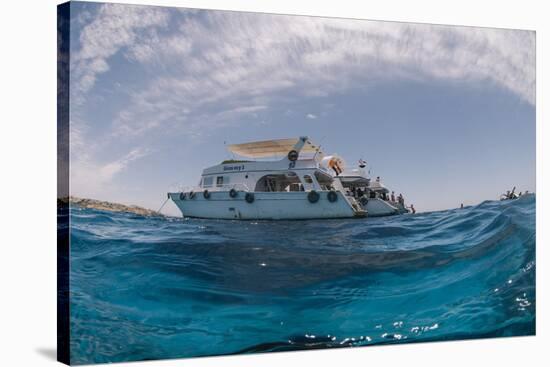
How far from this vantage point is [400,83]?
1012cm

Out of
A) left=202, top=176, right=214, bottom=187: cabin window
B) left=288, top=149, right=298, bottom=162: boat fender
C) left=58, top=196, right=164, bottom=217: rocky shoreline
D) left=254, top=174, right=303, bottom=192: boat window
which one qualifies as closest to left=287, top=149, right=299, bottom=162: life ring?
left=288, top=149, right=298, bottom=162: boat fender

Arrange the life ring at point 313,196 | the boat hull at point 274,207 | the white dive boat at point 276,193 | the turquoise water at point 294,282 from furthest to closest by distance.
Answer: the life ring at point 313,196, the boat hull at point 274,207, the white dive boat at point 276,193, the turquoise water at point 294,282

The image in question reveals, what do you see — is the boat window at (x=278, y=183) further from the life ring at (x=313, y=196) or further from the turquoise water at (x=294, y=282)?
the turquoise water at (x=294, y=282)

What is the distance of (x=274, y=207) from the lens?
407 inches

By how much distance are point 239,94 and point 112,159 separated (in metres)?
1.90

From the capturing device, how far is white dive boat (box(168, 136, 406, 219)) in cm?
969

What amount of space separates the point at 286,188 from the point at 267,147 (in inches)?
39.8

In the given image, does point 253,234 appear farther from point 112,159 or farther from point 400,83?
point 400,83

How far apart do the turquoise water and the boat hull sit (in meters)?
0.23

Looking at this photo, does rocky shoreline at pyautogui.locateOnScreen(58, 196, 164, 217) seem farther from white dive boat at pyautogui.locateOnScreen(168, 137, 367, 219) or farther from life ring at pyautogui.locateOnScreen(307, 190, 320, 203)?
life ring at pyautogui.locateOnScreen(307, 190, 320, 203)

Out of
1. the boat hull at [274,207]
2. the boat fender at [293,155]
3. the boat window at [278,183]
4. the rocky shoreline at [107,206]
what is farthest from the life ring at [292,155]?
the rocky shoreline at [107,206]

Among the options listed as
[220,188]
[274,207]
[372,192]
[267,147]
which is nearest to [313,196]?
[274,207]

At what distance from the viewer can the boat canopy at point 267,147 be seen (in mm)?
9523

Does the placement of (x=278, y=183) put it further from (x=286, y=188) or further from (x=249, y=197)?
(x=249, y=197)
